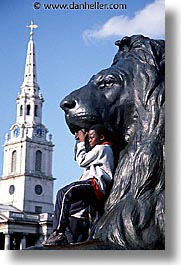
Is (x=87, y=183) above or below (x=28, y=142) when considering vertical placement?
below

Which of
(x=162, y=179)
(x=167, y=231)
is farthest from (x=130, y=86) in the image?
(x=167, y=231)

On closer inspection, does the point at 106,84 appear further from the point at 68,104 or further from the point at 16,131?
the point at 16,131

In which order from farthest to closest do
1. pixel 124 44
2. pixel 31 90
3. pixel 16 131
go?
pixel 16 131 < pixel 31 90 < pixel 124 44

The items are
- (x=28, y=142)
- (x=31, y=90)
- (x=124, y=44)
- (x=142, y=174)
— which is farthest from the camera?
(x=28, y=142)

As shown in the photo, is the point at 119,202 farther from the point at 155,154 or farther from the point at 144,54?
the point at 144,54

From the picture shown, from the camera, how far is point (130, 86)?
130 cm

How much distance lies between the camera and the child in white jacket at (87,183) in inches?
49.3

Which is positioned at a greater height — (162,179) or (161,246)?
(162,179)

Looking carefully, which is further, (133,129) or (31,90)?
(31,90)

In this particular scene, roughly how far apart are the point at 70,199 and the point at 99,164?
0.33ft

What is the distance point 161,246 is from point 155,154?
194mm

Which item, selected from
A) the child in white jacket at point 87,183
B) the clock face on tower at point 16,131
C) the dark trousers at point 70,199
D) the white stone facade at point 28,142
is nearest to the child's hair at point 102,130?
the child in white jacket at point 87,183

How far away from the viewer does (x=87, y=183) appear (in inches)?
49.8

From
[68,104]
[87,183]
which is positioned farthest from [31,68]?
[87,183]
